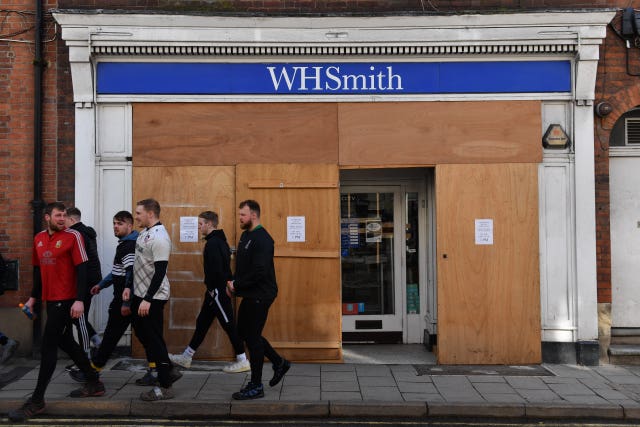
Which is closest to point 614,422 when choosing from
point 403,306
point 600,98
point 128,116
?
point 403,306

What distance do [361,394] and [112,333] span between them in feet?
8.98

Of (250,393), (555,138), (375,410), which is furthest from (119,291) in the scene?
(555,138)

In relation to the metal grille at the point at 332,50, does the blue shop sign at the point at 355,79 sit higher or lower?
lower

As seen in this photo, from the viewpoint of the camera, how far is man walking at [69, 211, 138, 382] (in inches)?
261

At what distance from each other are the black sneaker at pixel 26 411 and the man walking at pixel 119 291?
81cm

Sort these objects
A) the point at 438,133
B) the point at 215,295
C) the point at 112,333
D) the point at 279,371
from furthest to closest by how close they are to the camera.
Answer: the point at 438,133, the point at 215,295, the point at 112,333, the point at 279,371

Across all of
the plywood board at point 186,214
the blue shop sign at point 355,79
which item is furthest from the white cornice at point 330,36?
the plywood board at point 186,214

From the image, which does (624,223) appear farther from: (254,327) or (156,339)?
(156,339)

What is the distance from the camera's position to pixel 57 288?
595cm

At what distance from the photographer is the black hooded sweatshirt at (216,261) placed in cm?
715

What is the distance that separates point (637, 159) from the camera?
849 centimetres

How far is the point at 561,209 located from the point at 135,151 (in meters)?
5.56

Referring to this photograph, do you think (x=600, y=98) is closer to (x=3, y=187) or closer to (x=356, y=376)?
(x=356, y=376)

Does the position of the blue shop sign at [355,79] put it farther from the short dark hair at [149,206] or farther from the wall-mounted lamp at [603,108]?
the short dark hair at [149,206]
